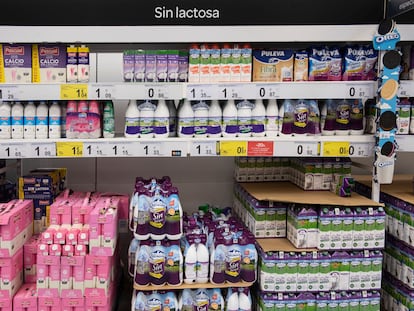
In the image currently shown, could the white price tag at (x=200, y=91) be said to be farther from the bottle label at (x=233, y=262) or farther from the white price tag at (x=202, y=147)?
the bottle label at (x=233, y=262)

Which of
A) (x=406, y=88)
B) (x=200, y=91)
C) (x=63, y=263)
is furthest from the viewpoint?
(x=406, y=88)

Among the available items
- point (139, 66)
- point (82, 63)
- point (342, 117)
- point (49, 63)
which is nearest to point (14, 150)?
point (49, 63)

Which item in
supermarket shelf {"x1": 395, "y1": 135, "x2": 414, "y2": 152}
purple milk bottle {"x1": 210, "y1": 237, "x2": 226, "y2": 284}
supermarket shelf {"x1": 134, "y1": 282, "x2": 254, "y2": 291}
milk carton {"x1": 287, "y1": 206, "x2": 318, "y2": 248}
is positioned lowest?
supermarket shelf {"x1": 134, "y1": 282, "x2": 254, "y2": 291}

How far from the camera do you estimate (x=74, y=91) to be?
9.94 ft

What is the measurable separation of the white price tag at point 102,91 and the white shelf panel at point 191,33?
0.30 meters

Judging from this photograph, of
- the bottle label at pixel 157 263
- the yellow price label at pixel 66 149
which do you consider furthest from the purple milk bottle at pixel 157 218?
the yellow price label at pixel 66 149

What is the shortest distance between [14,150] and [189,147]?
3.89 ft

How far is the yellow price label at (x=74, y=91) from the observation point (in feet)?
9.92

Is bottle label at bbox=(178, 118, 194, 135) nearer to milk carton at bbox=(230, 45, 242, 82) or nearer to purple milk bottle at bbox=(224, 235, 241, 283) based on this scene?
milk carton at bbox=(230, 45, 242, 82)

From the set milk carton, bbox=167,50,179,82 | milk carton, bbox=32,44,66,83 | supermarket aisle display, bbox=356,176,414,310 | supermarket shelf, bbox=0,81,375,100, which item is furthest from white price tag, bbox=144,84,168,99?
supermarket aisle display, bbox=356,176,414,310

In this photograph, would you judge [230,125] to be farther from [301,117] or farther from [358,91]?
[358,91]

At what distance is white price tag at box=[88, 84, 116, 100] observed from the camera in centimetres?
304

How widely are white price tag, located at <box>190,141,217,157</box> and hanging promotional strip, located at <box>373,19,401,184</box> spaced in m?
1.16

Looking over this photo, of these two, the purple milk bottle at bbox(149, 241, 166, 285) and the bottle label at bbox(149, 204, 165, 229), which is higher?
the bottle label at bbox(149, 204, 165, 229)
